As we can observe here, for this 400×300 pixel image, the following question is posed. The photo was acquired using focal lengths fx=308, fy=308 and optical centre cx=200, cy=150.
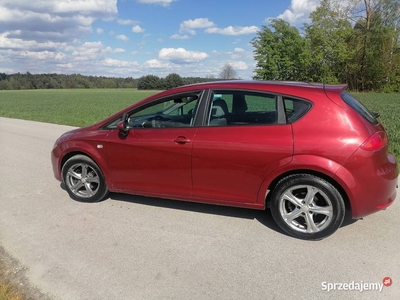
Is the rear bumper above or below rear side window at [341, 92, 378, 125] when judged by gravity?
below

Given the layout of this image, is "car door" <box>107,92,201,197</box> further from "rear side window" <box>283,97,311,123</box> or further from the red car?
"rear side window" <box>283,97,311,123</box>

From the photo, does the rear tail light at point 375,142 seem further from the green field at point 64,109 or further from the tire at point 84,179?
the green field at point 64,109

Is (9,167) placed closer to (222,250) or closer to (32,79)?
(222,250)

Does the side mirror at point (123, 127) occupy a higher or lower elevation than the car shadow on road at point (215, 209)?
higher

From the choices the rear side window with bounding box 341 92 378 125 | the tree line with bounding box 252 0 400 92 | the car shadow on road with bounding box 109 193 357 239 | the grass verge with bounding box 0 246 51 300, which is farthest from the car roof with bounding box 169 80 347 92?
the tree line with bounding box 252 0 400 92

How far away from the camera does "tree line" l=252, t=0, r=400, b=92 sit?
1699 inches

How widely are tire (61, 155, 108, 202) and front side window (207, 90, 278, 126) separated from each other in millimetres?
1822

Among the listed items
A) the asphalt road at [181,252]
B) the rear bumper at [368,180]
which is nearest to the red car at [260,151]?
the rear bumper at [368,180]

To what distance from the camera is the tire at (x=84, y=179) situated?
14.0 feet

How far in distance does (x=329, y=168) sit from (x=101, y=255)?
94.0 inches

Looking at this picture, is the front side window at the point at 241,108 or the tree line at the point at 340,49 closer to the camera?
the front side window at the point at 241,108

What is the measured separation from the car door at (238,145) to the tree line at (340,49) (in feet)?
158

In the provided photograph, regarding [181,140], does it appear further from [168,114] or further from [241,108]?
[241,108]

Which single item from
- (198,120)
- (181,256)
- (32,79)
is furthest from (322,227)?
(32,79)
